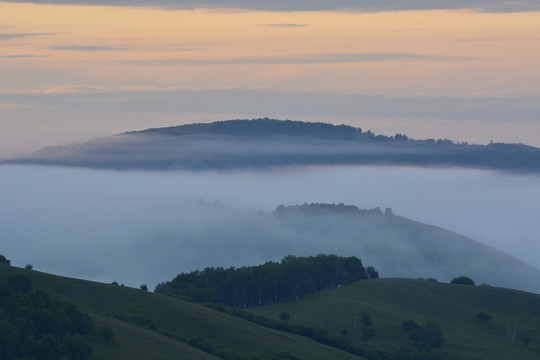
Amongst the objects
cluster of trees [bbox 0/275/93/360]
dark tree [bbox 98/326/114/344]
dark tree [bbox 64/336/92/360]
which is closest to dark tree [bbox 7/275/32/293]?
cluster of trees [bbox 0/275/93/360]

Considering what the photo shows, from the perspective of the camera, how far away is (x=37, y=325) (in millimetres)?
127688

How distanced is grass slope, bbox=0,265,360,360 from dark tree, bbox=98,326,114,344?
4.27 metres

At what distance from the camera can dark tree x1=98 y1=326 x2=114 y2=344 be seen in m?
127

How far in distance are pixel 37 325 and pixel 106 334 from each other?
845 cm

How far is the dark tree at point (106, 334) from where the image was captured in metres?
127

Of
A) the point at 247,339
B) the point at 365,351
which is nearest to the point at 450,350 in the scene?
the point at 365,351

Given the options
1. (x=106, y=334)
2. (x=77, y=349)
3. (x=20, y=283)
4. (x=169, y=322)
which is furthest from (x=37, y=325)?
(x=169, y=322)

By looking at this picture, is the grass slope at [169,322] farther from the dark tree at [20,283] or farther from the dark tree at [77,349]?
the dark tree at [77,349]

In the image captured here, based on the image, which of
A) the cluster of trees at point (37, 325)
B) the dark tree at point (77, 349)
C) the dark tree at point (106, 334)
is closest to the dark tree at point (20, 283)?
the cluster of trees at point (37, 325)

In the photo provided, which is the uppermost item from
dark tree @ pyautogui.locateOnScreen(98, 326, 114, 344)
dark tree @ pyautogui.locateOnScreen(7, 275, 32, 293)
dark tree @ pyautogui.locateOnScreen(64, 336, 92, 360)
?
dark tree @ pyautogui.locateOnScreen(7, 275, 32, 293)

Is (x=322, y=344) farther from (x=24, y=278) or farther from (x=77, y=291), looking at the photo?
(x=24, y=278)

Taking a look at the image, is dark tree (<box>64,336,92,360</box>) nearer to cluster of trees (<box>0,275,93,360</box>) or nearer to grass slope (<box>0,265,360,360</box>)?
cluster of trees (<box>0,275,93,360</box>)

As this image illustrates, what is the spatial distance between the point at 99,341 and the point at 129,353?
4.43 meters

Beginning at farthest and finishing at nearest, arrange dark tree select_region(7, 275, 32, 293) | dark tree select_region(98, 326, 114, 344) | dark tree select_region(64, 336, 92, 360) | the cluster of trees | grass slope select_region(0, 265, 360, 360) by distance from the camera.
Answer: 1. dark tree select_region(7, 275, 32, 293)
2. grass slope select_region(0, 265, 360, 360)
3. dark tree select_region(98, 326, 114, 344)
4. dark tree select_region(64, 336, 92, 360)
5. the cluster of trees
